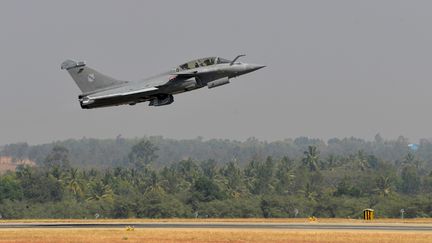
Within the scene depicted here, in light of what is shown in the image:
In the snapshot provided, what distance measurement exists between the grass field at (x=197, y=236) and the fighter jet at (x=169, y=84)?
381 inches

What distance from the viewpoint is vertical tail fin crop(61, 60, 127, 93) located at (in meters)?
67.5

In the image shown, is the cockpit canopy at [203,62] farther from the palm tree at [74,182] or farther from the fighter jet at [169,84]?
the palm tree at [74,182]

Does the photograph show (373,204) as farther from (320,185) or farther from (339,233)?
(339,233)

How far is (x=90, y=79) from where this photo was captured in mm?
67750

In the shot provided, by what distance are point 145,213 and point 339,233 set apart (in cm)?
8534

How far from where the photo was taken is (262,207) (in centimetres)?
14538

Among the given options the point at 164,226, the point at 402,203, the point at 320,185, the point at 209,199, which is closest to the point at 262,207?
the point at 209,199

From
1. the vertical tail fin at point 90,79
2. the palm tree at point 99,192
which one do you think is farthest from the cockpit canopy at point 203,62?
the palm tree at point 99,192

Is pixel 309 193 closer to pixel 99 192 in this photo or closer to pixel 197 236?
pixel 99 192

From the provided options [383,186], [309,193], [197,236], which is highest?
[383,186]

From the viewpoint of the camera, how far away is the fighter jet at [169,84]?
2564 inches

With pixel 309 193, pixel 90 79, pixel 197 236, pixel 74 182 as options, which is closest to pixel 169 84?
pixel 90 79

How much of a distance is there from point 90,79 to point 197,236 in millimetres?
16554

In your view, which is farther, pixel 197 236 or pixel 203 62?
pixel 203 62
